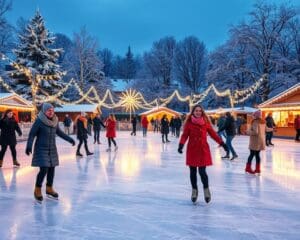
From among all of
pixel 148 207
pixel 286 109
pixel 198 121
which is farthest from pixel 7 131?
pixel 286 109

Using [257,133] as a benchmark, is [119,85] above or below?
above

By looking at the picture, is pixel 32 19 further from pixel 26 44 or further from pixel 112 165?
pixel 112 165

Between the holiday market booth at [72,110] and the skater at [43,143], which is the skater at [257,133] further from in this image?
the holiday market booth at [72,110]

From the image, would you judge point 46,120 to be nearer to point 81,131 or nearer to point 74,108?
point 81,131

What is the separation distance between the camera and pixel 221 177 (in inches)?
324

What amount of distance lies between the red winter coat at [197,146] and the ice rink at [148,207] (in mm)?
Answer: 615

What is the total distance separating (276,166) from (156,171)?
10.7 feet

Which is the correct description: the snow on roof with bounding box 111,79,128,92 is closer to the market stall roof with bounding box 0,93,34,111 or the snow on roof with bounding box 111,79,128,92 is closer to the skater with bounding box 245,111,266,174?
the market stall roof with bounding box 0,93,34,111

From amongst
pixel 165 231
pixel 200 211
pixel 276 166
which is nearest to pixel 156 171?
pixel 276 166

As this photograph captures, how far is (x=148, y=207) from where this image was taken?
5.46 metres

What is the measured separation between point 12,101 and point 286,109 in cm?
1853

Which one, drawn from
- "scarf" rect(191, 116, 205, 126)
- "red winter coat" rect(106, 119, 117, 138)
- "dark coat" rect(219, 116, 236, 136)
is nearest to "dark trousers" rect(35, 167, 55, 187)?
"scarf" rect(191, 116, 205, 126)

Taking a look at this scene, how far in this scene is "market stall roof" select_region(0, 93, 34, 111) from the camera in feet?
84.7

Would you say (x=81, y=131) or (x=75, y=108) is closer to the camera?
(x=81, y=131)
